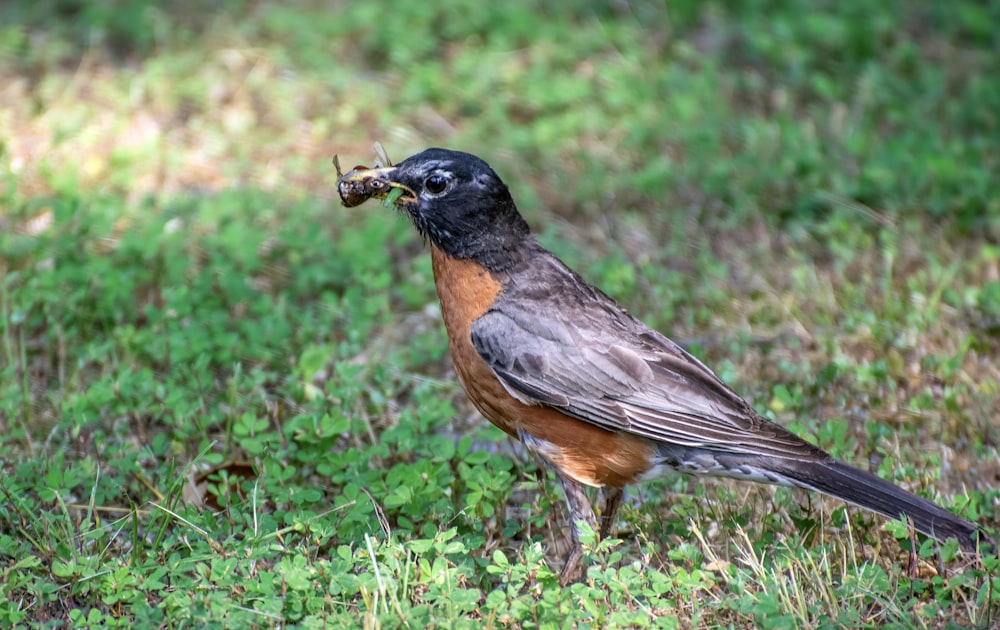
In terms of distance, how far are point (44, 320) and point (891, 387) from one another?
13.5 feet

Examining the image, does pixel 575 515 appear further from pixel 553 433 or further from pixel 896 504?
pixel 896 504

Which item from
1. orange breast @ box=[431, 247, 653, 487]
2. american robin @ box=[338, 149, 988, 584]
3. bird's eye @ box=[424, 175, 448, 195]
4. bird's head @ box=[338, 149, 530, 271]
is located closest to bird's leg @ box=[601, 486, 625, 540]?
american robin @ box=[338, 149, 988, 584]

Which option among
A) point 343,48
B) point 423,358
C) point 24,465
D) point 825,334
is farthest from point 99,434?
point 343,48

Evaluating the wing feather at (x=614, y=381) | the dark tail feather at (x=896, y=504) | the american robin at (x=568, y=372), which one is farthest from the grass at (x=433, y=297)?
the wing feather at (x=614, y=381)

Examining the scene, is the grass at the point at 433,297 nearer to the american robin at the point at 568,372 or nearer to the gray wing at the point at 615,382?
the american robin at the point at 568,372

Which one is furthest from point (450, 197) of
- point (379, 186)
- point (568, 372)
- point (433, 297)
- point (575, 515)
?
point (433, 297)

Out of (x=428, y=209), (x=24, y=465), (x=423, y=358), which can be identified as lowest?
(x=423, y=358)

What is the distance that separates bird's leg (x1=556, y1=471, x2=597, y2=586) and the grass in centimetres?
16

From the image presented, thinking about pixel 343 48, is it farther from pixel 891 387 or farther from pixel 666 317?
pixel 891 387

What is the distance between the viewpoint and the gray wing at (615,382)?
4.45 metres

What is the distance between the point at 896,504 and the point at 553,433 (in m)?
1.27

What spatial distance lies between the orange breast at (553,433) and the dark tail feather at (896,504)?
70cm

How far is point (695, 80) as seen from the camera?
28.5 ft

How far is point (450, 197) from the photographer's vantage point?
473cm
